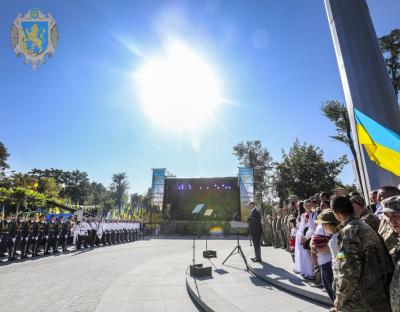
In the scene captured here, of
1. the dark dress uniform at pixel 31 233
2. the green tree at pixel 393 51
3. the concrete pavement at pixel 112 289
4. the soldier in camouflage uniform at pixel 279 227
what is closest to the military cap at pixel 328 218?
the concrete pavement at pixel 112 289

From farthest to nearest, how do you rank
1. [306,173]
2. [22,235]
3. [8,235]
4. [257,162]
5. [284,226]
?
[257,162], [306,173], [22,235], [284,226], [8,235]

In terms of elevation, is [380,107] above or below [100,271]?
above

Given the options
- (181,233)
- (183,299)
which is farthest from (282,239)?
(181,233)

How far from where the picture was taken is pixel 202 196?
3306cm

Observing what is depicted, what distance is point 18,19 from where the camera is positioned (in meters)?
13.5

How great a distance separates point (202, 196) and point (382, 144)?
2941 centimetres

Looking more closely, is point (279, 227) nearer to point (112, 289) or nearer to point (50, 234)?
point (112, 289)

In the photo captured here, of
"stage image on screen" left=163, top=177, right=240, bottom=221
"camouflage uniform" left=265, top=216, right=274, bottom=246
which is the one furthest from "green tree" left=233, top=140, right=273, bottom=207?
"camouflage uniform" left=265, top=216, right=274, bottom=246

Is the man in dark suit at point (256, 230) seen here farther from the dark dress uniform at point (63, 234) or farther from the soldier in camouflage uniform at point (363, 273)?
the dark dress uniform at point (63, 234)

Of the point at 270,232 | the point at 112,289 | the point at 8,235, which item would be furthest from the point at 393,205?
the point at 8,235

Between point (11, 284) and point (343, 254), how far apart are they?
850 centimetres

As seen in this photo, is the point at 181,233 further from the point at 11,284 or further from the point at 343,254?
the point at 343,254

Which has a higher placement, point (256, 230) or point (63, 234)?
point (256, 230)

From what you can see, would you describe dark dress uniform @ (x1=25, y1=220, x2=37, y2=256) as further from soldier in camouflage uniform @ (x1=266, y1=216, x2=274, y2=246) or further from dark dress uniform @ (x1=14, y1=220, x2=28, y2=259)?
soldier in camouflage uniform @ (x1=266, y1=216, x2=274, y2=246)
